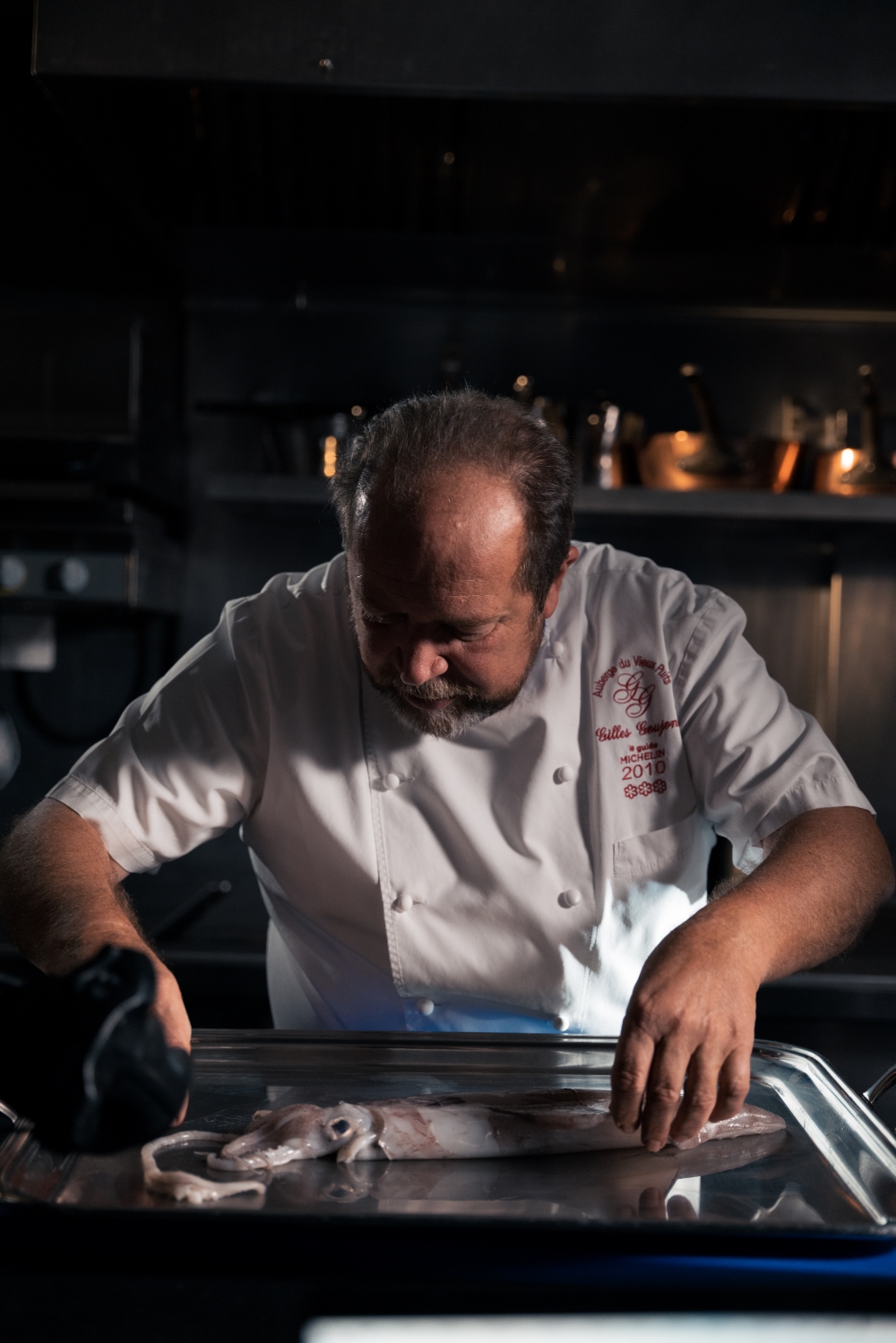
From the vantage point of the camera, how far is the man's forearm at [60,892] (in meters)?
1.09

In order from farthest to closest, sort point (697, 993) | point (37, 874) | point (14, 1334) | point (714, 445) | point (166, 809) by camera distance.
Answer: point (714, 445) → point (166, 809) → point (37, 874) → point (697, 993) → point (14, 1334)

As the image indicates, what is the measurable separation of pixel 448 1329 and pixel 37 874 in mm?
677

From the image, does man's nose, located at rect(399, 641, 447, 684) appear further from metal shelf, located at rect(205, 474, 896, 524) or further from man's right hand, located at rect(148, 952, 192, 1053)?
metal shelf, located at rect(205, 474, 896, 524)

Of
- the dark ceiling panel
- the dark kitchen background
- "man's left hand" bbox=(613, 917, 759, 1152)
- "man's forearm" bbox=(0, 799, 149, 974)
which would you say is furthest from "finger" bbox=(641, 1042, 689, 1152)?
the dark ceiling panel

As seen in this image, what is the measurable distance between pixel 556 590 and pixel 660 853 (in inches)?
13.5

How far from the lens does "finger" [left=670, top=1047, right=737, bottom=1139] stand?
0.93m

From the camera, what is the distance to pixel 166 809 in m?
1.38

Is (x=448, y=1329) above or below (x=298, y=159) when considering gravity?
below

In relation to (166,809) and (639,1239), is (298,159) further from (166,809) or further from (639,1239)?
(639,1239)

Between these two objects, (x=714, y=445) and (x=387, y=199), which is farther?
(x=714, y=445)

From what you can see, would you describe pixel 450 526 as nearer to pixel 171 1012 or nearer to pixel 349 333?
pixel 171 1012

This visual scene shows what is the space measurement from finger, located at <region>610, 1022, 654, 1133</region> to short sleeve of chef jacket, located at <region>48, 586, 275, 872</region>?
0.64 m

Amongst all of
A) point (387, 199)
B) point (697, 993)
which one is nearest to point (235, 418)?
point (387, 199)

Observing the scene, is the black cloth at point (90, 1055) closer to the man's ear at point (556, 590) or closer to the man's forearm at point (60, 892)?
the man's forearm at point (60, 892)
